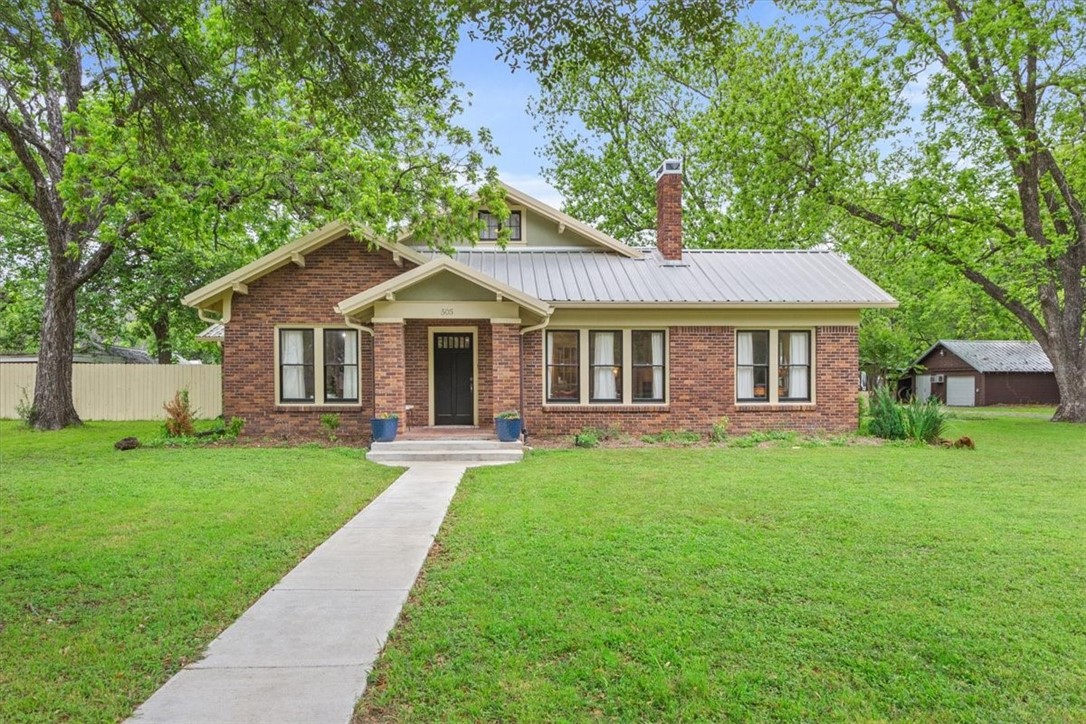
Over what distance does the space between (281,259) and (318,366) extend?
236 centimetres

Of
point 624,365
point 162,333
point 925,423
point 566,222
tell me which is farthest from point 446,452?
point 162,333

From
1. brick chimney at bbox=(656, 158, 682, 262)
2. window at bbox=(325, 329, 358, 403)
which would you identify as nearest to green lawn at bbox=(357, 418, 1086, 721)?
window at bbox=(325, 329, 358, 403)

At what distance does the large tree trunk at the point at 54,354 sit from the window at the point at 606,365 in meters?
12.7

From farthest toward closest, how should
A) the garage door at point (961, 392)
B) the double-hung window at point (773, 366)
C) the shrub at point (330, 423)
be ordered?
the garage door at point (961, 392) → the double-hung window at point (773, 366) → the shrub at point (330, 423)

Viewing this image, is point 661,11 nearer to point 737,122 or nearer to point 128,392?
point 737,122

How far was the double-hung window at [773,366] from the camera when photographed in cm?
1385

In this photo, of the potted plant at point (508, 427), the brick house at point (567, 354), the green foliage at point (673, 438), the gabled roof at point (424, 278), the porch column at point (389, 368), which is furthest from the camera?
the brick house at point (567, 354)

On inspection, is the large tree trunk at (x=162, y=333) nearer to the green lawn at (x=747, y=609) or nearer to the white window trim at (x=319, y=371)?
the white window trim at (x=319, y=371)

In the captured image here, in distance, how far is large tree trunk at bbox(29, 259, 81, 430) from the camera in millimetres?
15406

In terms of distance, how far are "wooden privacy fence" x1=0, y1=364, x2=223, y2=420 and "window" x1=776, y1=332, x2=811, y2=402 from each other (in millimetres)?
15591

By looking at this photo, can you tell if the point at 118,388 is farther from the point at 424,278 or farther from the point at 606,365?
the point at 606,365

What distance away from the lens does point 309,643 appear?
368 cm

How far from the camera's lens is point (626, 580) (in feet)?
15.1

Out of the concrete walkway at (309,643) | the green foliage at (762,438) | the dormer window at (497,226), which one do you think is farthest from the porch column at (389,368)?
the green foliage at (762,438)
